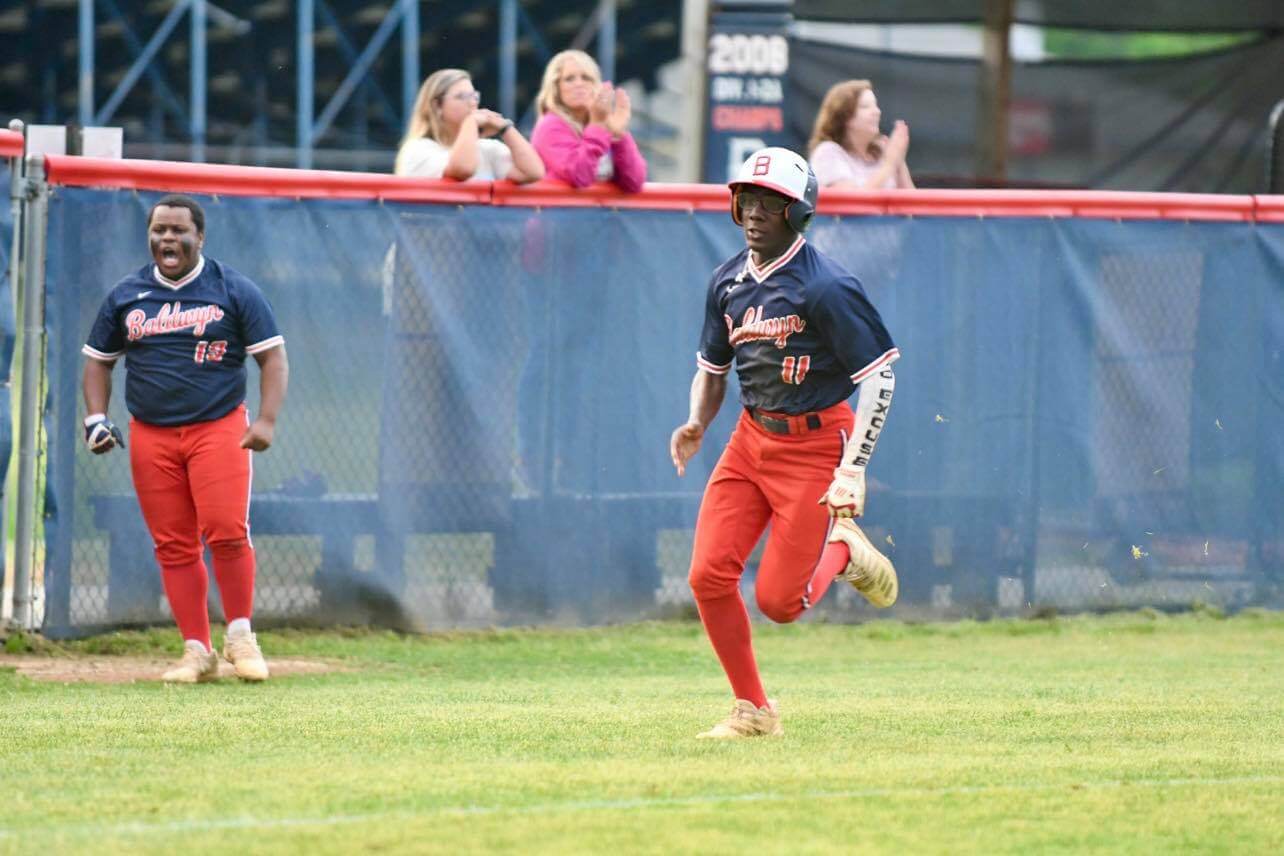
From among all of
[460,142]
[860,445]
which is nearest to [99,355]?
[460,142]

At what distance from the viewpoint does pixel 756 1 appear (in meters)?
12.6

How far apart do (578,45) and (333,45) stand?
163 inches

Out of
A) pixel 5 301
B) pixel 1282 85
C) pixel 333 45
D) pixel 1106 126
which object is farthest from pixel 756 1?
pixel 333 45

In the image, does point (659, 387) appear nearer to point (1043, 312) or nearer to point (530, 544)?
point (530, 544)

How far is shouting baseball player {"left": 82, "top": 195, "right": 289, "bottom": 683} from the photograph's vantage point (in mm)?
8328

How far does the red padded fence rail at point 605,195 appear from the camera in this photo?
30.8 ft

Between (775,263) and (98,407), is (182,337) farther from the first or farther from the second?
(775,263)

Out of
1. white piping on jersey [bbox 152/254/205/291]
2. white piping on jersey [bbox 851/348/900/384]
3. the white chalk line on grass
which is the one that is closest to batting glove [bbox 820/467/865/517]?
white piping on jersey [bbox 851/348/900/384]

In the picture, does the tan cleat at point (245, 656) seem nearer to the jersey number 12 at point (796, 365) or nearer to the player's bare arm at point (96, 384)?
the player's bare arm at point (96, 384)

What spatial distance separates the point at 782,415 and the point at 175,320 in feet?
9.50

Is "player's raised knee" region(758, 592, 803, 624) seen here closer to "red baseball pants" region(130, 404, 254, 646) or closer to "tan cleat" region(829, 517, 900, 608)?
"tan cleat" region(829, 517, 900, 608)

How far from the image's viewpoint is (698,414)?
7.11 m

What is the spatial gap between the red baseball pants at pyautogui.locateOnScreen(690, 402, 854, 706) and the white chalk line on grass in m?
1.20

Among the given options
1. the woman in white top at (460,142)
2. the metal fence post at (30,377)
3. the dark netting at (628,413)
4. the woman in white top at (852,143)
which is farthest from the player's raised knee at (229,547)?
the woman in white top at (852,143)
